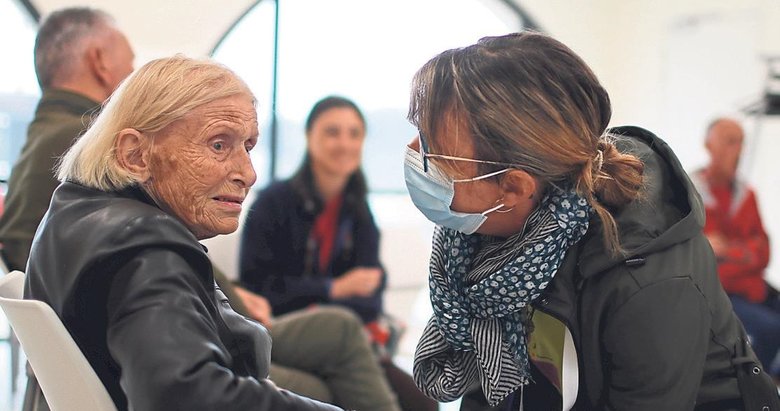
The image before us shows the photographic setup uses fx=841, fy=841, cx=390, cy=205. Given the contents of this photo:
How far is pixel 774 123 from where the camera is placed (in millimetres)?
5305

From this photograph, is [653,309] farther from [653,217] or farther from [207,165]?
[207,165]

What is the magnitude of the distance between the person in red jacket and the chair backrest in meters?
3.77

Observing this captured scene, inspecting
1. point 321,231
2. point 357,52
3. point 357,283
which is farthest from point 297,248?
point 357,52

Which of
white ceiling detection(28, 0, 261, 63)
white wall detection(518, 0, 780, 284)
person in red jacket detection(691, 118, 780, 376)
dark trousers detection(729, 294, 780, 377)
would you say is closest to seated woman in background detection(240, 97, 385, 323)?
white ceiling detection(28, 0, 261, 63)

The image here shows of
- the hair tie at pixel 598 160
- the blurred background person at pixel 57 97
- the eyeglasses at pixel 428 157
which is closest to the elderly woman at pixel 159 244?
the eyeglasses at pixel 428 157

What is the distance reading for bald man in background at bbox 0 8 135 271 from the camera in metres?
2.21

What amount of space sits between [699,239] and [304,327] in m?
1.67

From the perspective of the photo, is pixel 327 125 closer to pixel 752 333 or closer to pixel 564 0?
pixel 752 333

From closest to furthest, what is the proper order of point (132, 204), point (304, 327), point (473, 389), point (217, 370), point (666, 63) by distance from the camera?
point (217, 370) → point (132, 204) → point (473, 389) → point (304, 327) → point (666, 63)

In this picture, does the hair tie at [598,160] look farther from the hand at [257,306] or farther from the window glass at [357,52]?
the window glass at [357,52]

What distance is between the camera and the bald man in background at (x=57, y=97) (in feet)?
7.26

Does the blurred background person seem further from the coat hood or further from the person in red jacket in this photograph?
the person in red jacket

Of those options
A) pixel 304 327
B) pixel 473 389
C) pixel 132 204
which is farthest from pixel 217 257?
pixel 132 204

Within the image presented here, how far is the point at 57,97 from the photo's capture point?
2420 mm
